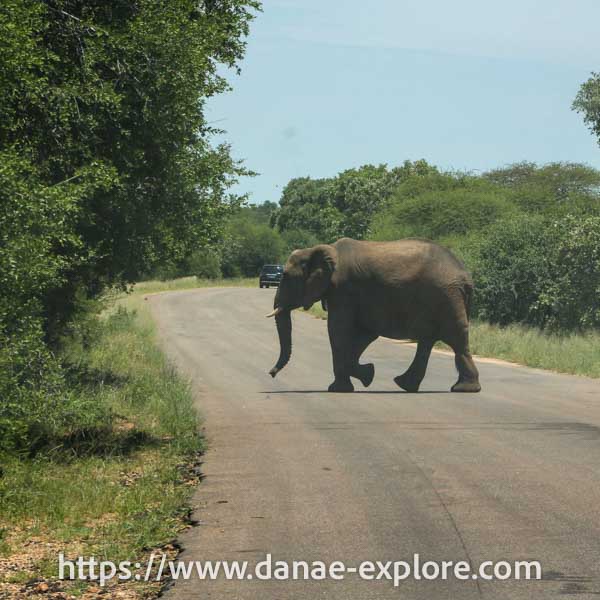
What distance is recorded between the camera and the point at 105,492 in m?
9.76

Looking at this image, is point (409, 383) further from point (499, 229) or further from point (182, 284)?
point (182, 284)

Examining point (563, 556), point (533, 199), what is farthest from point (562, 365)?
point (533, 199)

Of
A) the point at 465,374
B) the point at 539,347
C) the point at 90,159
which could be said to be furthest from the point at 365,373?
the point at 539,347

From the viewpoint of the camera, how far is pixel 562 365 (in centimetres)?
2455

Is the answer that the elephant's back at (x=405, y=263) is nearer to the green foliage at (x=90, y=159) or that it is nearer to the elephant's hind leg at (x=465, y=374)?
the elephant's hind leg at (x=465, y=374)

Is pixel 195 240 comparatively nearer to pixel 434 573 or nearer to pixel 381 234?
pixel 434 573

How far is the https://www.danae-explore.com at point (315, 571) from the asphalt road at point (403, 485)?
76 mm

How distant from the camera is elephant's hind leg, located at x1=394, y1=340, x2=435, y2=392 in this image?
19156 millimetres

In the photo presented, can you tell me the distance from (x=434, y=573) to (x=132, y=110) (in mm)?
8821

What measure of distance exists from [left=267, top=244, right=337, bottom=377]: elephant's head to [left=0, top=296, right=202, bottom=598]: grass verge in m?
3.23

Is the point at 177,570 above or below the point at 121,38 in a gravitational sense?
below

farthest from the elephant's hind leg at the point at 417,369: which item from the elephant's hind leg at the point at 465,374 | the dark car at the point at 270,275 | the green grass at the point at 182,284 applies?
the dark car at the point at 270,275

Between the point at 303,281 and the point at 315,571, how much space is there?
12.6m

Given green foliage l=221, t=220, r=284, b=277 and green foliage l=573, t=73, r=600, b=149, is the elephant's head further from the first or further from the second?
green foliage l=221, t=220, r=284, b=277
